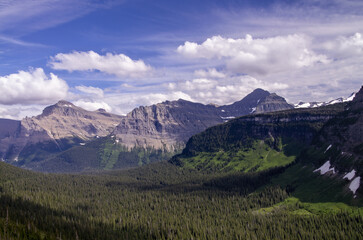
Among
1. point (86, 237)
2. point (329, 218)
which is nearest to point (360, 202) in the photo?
point (329, 218)

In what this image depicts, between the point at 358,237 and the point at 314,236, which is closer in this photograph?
the point at 358,237

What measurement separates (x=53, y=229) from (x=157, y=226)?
6855cm

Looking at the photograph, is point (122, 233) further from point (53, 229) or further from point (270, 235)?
point (270, 235)

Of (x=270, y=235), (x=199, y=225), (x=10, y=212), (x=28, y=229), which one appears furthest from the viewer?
(x=199, y=225)

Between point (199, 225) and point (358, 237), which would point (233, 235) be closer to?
point (199, 225)

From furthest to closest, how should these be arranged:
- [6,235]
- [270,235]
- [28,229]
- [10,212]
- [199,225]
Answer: [199,225] → [10,212] → [270,235] → [28,229] → [6,235]

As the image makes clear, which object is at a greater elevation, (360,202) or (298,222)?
(360,202)

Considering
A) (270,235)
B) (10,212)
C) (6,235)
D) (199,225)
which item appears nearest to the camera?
(6,235)

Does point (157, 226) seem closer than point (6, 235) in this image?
No

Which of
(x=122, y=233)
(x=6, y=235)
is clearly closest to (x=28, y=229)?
(x=6, y=235)

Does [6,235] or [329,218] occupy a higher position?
[6,235]

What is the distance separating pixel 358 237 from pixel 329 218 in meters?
28.3

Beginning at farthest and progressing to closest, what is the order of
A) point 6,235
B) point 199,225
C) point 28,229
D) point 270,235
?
point 199,225, point 270,235, point 28,229, point 6,235

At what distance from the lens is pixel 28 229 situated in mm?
152625
